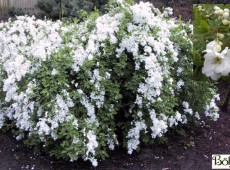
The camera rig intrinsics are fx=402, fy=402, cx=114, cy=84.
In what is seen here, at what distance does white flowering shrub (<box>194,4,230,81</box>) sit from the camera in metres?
1.42

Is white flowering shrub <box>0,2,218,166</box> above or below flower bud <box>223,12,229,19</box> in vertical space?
above

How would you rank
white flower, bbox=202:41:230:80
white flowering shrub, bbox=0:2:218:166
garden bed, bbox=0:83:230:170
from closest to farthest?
white flower, bbox=202:41:230:80 < white flowering shrub, bbox=0:2:218:166 < garden bed, bbox=0:83:230:170

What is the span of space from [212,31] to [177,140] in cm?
254

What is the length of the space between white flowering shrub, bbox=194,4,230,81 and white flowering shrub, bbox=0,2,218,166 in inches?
60.9

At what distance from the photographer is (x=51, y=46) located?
3438 millimetres

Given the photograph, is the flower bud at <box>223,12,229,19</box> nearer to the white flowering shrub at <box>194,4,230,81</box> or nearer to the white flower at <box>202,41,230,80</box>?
the white flowering shrub at <box>194,4,230,81</box>

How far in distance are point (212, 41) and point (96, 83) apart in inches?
70.2

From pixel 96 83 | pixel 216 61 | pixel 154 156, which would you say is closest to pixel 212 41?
pixel 216 61

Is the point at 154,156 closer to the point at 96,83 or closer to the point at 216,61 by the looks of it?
the point at 96,83

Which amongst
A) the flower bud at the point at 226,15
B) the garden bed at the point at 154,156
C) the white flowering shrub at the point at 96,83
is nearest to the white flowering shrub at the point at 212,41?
the flower bud at the point at 226,15

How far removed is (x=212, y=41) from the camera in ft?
4.86

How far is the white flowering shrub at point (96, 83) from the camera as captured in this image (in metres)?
3.14

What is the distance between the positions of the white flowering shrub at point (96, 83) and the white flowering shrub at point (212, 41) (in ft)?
5.07

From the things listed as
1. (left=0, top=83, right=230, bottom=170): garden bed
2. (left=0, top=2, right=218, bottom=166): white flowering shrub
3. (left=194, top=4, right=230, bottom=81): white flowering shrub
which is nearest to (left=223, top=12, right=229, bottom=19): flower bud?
(left=194, top=4, right=230, bottom=81): white flowering shrub
